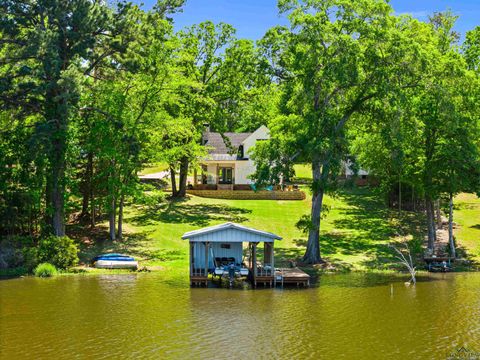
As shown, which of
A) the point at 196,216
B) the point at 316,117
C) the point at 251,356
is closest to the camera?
the point at 251,356

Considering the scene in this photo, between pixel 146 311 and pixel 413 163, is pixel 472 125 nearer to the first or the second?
pixel 413 163

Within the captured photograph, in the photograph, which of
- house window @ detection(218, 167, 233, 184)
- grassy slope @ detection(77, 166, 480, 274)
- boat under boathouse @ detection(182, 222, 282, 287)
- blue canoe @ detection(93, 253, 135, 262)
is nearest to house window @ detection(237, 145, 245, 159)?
house window @ detection(218, 167, 233, 184)

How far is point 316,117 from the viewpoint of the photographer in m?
41.4

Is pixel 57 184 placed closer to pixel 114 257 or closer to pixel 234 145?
pixel 114 257

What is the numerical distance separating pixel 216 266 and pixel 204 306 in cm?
815

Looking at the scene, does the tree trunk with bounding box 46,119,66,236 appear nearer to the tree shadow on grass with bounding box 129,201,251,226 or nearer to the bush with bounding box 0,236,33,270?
→ the bush with bounding box 0,236,33,270

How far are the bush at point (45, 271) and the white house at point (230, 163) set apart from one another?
31.8m

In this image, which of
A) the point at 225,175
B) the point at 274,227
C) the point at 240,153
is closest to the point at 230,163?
the point at 240,153

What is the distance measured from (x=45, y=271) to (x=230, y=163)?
115 ft

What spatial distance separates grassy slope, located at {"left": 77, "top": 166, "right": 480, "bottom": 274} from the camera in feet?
152

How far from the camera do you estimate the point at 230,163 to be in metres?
71.1

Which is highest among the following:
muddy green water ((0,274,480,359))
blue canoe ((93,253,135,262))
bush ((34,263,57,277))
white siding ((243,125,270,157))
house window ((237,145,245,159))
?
white siding ((243,125,270,157))

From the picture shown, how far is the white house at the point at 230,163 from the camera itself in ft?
230

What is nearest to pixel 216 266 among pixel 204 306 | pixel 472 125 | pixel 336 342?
pixel 204 306
